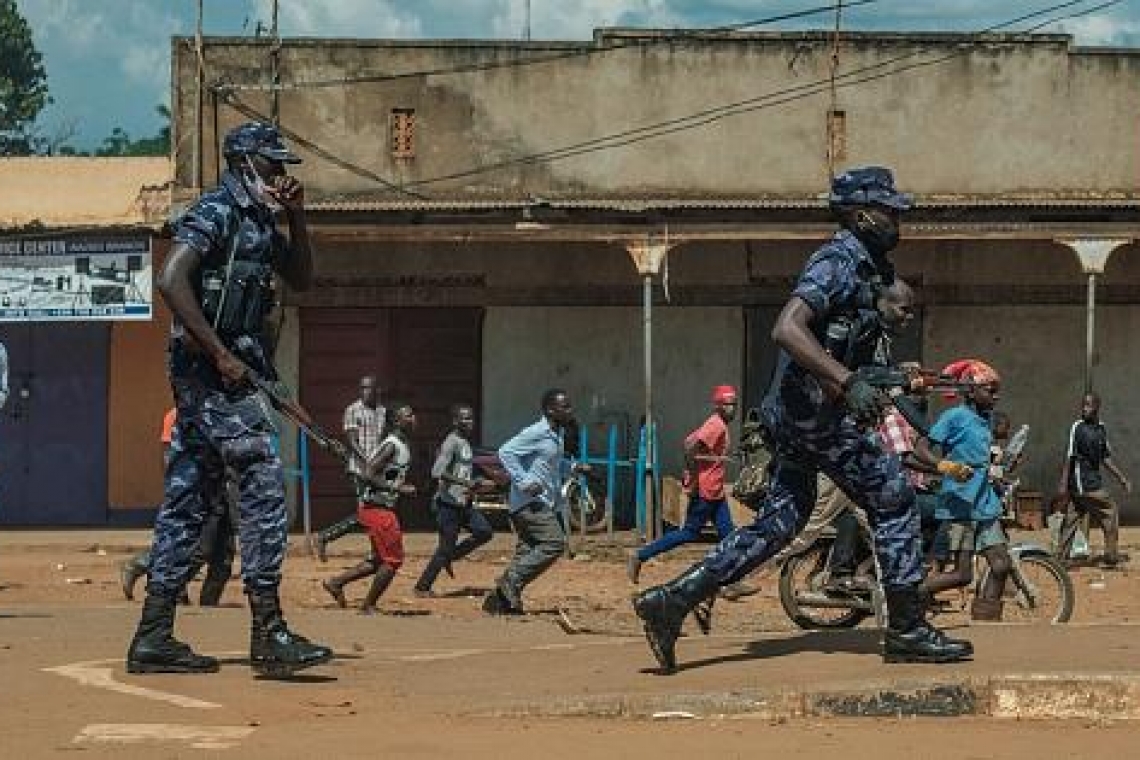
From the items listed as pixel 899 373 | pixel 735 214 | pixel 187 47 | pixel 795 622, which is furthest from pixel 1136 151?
pixel 899 373

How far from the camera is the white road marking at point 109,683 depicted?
754 cm

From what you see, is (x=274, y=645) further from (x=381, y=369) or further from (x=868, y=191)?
(x=381, y=369)

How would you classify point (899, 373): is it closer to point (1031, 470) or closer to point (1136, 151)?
point (1031, 470)

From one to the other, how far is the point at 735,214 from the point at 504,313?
325 centimetres

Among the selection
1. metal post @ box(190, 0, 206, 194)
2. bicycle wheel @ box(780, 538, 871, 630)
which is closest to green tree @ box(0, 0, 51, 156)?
metal post @ box(190, 0, 206, 194)

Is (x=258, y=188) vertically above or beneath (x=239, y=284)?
above

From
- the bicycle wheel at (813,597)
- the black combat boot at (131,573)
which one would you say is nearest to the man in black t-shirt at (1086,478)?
the bicycle wheel at (813,597)

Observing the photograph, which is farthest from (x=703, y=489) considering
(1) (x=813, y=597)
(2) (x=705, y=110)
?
(2) (x=705, y=110)

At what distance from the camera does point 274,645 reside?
26.1 feet

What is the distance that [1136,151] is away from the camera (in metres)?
26.3

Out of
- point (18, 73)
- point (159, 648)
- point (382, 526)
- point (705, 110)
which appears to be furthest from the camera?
point (18, 73)

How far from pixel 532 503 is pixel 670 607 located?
21.4 ft

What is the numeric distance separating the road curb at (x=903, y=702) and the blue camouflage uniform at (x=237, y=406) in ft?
3.83

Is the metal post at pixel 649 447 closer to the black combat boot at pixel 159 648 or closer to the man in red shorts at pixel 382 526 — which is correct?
the man in red shorts at pixel 382 526
